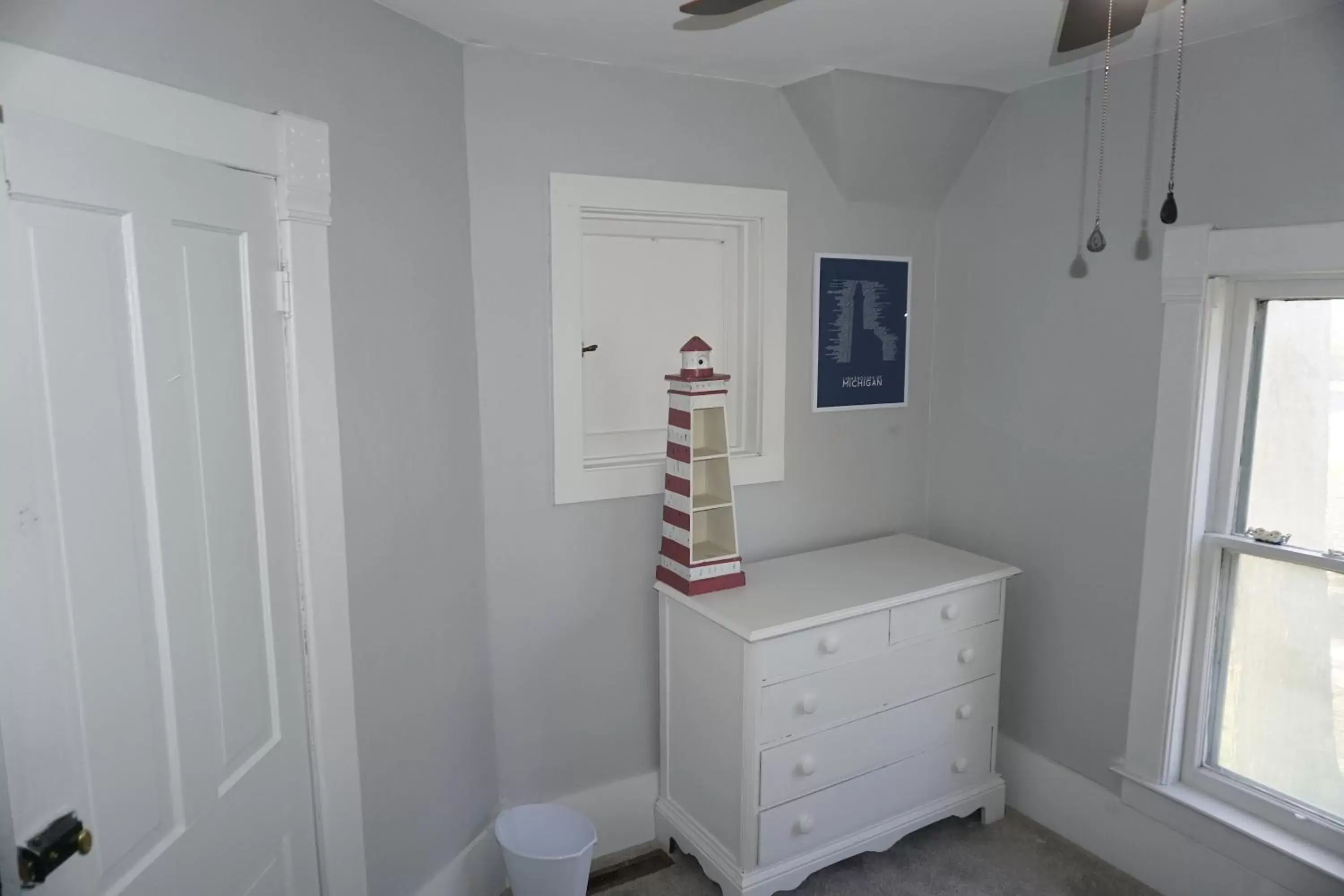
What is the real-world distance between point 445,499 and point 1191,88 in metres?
2.15

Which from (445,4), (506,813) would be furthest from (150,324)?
(506,813)

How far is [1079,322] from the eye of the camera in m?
2.50

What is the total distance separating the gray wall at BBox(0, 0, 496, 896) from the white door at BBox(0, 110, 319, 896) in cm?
20

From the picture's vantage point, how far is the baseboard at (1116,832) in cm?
222

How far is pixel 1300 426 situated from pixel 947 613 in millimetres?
993

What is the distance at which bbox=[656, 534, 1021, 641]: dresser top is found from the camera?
221 cm

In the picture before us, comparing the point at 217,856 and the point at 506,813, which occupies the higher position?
the point at 217,856

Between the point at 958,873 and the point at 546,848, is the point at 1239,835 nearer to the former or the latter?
the point at 958,873

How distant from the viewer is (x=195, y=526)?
136 cm

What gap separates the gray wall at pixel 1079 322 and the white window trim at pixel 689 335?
676 mm

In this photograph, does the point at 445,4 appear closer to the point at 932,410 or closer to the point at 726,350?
the point at 726,350

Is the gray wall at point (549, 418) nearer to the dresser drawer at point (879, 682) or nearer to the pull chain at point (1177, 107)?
the dresser drawer at point (879, 682)

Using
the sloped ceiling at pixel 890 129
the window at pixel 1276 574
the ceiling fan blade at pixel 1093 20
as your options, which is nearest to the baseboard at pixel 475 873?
the window at pixel 1276 574

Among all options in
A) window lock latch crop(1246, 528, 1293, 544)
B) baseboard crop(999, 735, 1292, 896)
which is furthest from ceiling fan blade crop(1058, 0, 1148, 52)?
baseboard crop(999, 735, 1292, 896)
